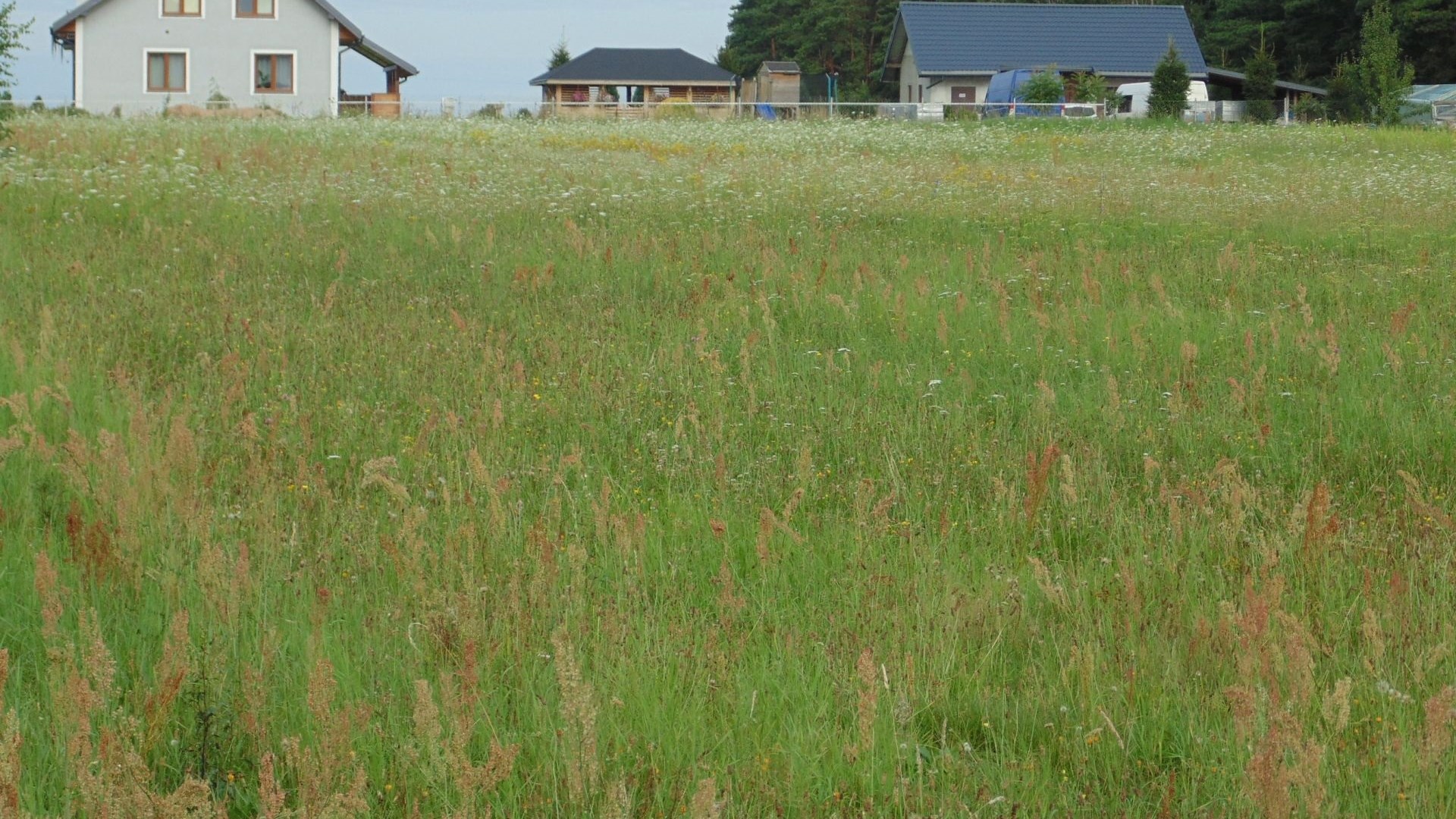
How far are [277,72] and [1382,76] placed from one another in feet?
110

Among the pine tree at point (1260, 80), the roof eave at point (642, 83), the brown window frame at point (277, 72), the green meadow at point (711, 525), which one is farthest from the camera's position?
the roof eave at point (642, 83)

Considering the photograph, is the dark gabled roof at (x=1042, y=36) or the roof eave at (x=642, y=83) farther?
the roof eave at (x=642, y=83)

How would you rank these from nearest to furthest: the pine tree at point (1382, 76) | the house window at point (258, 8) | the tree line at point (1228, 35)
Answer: the pine tree at point (1382, 76)
the house window at point (258, 8)
the tree line at point (1228, 35)

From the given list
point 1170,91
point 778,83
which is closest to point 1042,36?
point 778,83

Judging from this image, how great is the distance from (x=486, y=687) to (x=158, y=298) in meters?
5.68

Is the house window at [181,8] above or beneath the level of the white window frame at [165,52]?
above

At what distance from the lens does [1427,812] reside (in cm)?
261

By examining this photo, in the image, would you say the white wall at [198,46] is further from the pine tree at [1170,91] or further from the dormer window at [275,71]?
the pine tree at [1170,91]

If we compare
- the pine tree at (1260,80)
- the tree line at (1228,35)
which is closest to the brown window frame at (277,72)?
the tree line at (1228,35)

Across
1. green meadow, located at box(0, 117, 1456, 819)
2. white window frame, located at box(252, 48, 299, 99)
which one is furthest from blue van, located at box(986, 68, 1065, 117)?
green meadow, located at box(0, 117, 1456, 819)

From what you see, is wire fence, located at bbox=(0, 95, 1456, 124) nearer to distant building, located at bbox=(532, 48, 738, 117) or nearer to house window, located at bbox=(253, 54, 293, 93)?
house window, located at bbox=(253, 54, 293, 93)

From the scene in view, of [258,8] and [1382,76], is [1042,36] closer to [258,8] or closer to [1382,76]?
[1382,76]

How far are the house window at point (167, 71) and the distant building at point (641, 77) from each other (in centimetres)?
2486

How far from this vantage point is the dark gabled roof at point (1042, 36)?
54.8m
